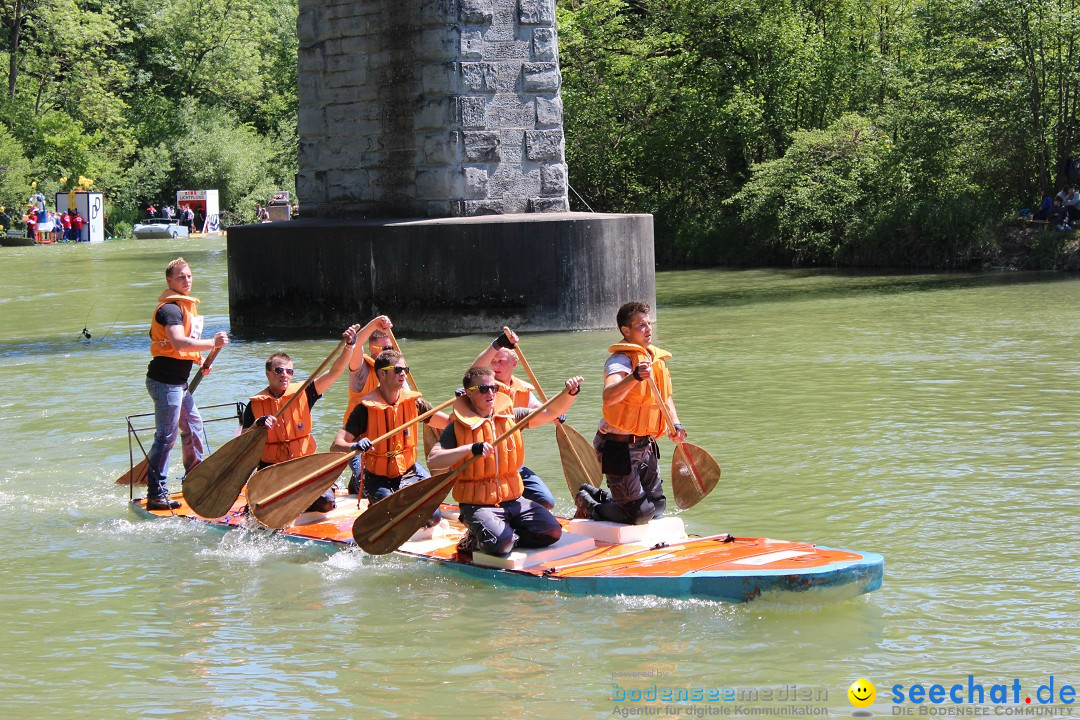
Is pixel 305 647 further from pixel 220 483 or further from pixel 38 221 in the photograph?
pixel 38 221

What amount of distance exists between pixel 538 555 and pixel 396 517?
765 millimetres

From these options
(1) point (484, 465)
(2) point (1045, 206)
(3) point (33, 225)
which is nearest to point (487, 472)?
(1) point (484, 465)

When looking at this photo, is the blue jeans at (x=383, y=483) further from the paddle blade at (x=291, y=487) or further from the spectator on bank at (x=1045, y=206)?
the spectator on bank at (x=1045, y=206)

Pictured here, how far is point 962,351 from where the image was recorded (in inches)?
592

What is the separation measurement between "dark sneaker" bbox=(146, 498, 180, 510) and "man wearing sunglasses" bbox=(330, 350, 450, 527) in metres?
1.35

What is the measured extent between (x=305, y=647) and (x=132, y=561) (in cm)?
199

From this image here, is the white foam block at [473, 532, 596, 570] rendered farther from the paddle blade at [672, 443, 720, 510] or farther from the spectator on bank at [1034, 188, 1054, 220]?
the spectator on bank at [1034, 188, 1054, 220]

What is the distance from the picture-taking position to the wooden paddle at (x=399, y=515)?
7.45 m

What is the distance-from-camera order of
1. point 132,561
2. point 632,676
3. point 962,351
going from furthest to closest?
point 962,351
point 132,561
point 632,676

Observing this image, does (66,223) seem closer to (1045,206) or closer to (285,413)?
(1045,206)

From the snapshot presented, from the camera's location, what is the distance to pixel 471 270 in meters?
17.8

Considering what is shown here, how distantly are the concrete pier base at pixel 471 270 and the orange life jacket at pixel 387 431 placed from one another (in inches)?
369

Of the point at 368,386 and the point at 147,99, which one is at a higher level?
the point at 147,99

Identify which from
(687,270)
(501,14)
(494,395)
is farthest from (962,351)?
(687,270)
